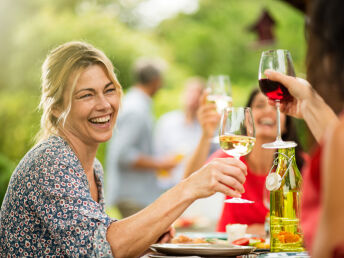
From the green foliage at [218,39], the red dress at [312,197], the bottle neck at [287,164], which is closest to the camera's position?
the red dress at [312,197]

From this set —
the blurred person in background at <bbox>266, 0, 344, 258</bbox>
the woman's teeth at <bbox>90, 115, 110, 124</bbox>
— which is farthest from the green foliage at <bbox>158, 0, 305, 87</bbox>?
the blurred person in background at <bbox>266, 0, 344, 258</bbox>

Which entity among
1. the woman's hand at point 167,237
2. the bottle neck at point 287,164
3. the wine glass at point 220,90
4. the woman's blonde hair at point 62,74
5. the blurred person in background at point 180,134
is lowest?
the woman's hand at point 167,237

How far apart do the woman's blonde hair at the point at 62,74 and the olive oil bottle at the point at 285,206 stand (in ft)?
2.74

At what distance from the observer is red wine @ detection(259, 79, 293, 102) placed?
210cm

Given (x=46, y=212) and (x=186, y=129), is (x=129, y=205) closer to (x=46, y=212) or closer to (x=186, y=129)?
(x=186, y=129)

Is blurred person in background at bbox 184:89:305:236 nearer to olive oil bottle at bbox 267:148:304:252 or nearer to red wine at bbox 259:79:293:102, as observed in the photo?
olive oil bottle at bbox 267:148:304:252

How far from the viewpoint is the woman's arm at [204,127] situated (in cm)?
330

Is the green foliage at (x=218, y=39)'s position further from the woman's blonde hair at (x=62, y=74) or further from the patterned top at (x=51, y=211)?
the patterned top at (x=51, y=211)

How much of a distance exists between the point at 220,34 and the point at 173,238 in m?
13.3

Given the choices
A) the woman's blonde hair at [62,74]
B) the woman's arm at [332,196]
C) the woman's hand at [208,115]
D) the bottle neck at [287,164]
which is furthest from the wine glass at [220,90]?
the woman's arm at [332,196]

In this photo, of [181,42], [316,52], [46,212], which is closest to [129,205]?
[46,212]

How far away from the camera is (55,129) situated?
2.52 m

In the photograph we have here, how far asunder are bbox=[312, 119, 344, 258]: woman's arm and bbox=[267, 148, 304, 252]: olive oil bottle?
923mm

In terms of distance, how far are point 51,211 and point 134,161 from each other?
388 centimetres
